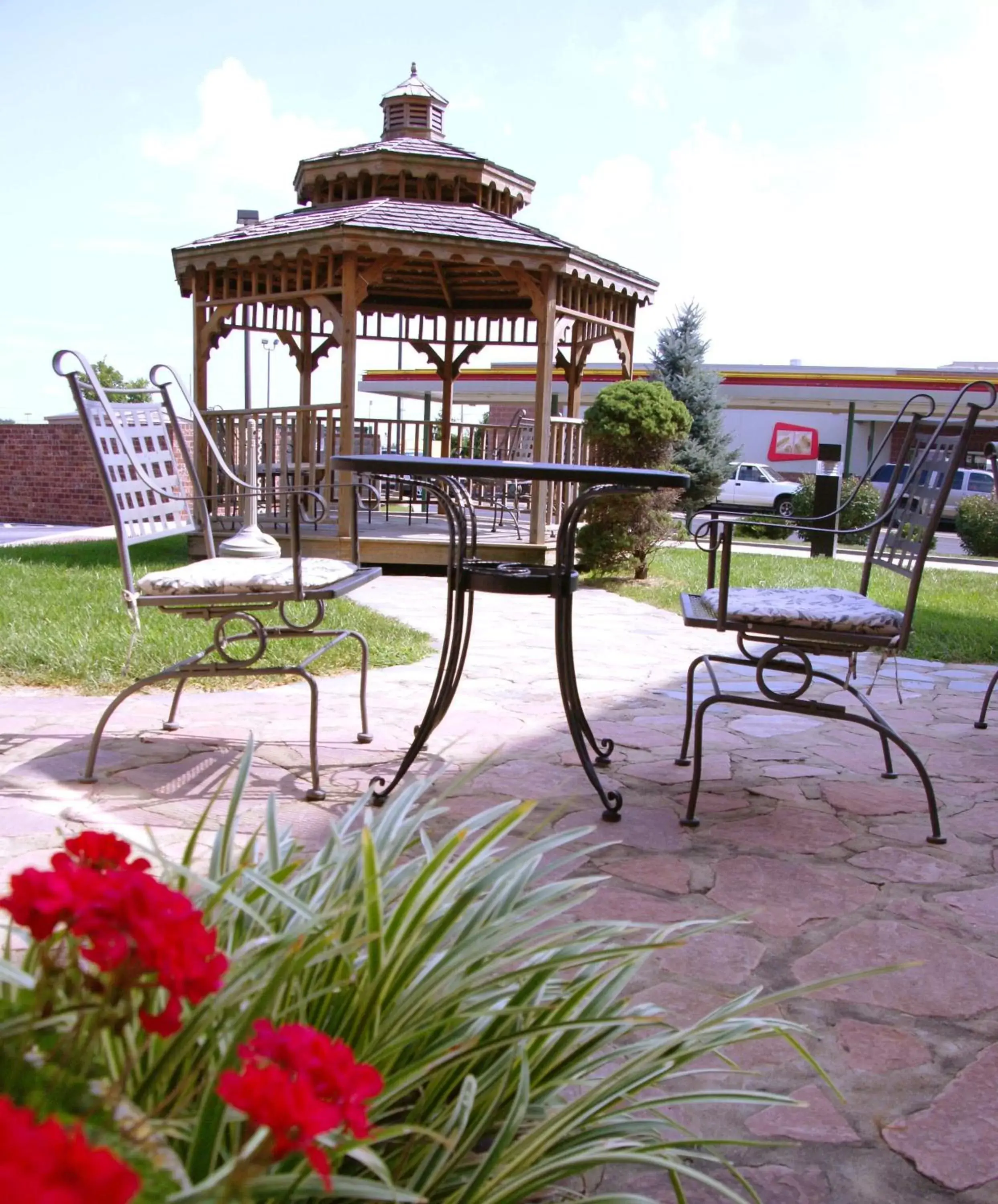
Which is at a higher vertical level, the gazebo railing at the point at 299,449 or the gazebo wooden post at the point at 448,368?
the gazebo wooden post at the point at 448,368

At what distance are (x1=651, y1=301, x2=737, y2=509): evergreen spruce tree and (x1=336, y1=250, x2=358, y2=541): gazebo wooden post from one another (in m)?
10.6

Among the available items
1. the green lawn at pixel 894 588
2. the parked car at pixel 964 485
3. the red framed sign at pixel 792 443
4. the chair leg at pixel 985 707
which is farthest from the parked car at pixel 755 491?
the chair leg at pixel 985 707

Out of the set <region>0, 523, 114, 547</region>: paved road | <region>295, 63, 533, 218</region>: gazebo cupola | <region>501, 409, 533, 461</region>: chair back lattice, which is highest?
<region>295, 63, 533, 218</region>: gazebo cupola

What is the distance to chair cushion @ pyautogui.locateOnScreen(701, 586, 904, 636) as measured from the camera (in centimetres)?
305

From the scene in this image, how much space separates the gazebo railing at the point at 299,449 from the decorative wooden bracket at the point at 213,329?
0.84 metres

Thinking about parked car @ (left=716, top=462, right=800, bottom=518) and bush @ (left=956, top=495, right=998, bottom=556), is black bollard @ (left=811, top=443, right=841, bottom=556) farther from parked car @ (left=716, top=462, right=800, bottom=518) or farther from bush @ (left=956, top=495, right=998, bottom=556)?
parked car @ (left=716, top=462, right=800, bottom=518)

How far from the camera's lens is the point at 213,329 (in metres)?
11.4

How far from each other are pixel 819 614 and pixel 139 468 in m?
2.37

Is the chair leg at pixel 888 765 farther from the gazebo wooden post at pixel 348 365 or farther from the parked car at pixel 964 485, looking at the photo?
the parked car at pixel 964 485

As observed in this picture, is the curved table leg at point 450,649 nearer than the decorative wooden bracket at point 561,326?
Yes

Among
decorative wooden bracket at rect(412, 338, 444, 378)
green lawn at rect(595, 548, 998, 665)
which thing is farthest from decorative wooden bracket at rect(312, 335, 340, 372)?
green lawn at rect(595, 548, 998, 665)

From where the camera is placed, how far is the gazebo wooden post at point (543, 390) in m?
10.4

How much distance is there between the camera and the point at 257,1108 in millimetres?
605

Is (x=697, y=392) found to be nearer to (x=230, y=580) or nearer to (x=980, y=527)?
(x=980, y=527)
